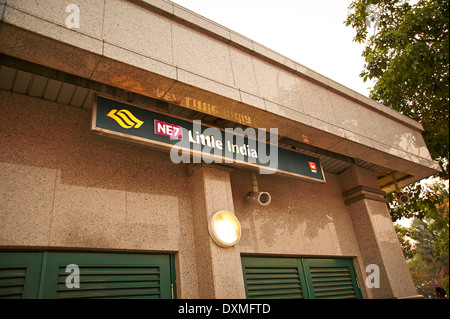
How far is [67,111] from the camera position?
436 centimetres

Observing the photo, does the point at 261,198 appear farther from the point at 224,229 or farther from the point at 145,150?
the point at 145,150

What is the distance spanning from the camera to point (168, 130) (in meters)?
4.07

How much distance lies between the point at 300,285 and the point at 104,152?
4.07 m

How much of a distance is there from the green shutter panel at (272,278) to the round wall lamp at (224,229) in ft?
3.05

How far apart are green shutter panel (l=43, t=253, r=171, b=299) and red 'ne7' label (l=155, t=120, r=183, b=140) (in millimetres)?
1691

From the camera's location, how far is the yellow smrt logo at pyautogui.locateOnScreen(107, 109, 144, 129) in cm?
372

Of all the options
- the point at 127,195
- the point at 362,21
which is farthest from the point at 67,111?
the point at 362,21

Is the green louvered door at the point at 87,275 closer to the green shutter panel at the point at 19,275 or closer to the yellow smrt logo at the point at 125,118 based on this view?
the green shutter panel at the point at 19,275

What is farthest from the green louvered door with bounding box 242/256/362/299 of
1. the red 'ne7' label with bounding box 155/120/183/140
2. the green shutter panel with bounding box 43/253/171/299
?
the red 'ne7' label with bounding box 155/120/183/140

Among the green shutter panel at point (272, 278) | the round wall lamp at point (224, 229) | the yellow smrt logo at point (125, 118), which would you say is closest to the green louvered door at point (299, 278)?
the green shutter panel at point (272, 278)

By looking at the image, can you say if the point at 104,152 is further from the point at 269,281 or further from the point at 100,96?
the point at 269,281

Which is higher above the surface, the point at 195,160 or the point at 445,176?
the point at 445,176

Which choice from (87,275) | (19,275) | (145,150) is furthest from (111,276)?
(145,150)

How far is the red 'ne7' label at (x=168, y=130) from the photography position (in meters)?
4.01
